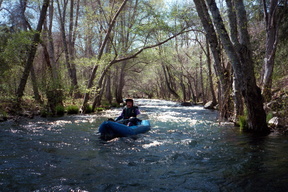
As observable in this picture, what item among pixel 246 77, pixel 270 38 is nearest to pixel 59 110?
pixel 246 77

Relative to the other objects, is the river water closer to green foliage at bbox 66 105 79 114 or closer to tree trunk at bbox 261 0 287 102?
tree trunk at bbox 261 0 287 102

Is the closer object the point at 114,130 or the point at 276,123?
the point at 114,130

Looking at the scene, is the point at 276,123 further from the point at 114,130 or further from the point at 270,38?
the point at 114,130

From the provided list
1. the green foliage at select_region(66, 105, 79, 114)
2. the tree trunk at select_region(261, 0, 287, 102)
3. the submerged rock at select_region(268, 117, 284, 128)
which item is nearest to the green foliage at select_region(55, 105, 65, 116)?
the green foliage at select_region(66, 105, 79, 114)

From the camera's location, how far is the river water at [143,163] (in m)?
3.01

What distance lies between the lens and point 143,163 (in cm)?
396

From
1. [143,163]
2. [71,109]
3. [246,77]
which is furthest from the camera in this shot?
[71,109]

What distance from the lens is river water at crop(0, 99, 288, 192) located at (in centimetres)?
301

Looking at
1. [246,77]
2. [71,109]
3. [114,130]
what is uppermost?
[246,77]

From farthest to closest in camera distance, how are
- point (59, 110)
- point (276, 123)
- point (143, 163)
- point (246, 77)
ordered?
point (59, 110) < point (276, 123) < point (246, 77) < point (143, 163)

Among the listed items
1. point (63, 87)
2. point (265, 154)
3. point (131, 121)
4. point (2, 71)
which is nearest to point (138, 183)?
point (265, 154)

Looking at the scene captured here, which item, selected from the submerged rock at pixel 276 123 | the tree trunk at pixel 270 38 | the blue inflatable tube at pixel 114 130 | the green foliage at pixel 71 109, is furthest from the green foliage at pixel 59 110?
the tree trunk at pixel 270 38

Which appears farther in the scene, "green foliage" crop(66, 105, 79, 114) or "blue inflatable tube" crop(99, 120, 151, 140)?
"green foliage" crop(66, 105, 79, 114)

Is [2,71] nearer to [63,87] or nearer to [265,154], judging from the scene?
[63,87]
